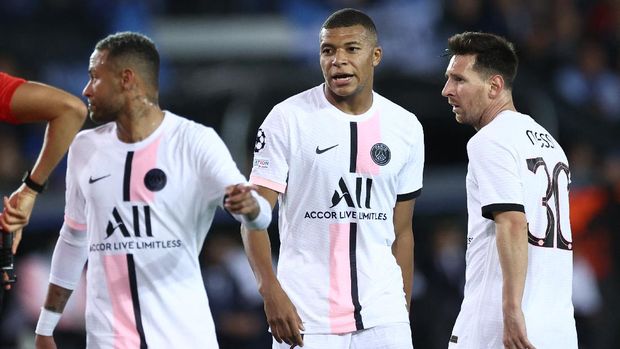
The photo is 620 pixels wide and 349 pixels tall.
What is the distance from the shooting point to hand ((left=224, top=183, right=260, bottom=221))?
17.8 ft

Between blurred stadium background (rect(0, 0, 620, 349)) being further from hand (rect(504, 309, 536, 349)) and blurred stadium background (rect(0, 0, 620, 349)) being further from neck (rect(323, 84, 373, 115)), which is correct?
hand (rect(504, 309, 536, 349))

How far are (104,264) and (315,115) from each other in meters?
1.28

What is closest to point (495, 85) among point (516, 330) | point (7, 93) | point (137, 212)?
point (516, 330)

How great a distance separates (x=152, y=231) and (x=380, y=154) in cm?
122

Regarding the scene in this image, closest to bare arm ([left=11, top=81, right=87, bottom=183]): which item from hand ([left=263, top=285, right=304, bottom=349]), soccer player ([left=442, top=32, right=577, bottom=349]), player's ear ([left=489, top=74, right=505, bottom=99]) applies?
hand ([left=263, top=285, right=304, bottom=349])

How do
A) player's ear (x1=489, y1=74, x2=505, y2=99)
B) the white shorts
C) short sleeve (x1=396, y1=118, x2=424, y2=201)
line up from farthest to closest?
short sleeve (x1=396, y1=118, x2=424, y2=201)
player's ear (x1=489, y1=74, x2=505, y2=99)
the white shorts

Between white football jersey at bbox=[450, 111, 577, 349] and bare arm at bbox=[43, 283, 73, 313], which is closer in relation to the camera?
white football jersey at bbox=[450, 111, 577, 349]

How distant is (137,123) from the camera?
6012mm

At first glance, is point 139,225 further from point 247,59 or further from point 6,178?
point 247,59

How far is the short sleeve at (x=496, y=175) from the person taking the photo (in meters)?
5.67

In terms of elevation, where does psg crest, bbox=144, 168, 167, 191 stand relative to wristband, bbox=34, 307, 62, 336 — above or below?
above

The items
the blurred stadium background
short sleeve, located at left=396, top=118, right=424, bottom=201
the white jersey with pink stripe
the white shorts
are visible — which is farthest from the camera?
the blurred stadium background


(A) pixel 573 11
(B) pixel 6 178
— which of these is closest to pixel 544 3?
(A) pixel 573 11

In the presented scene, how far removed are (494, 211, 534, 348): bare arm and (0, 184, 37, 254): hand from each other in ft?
7.19
